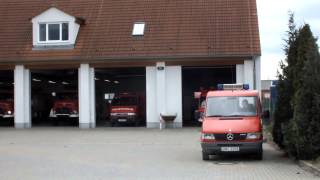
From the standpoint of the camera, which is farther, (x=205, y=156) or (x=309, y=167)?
(x=205, y=156)

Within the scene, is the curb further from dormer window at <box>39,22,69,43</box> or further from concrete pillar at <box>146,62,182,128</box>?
dormer window at <box>39,22,69,43</box>

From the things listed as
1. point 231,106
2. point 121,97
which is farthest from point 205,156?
point 121,97

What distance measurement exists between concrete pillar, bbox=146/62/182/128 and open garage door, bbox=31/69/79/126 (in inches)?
282

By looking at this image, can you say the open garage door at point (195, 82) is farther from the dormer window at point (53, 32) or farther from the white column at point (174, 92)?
the dormer window at point (53, 32)

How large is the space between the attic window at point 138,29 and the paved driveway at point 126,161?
9.38m

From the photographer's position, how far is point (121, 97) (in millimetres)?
42000

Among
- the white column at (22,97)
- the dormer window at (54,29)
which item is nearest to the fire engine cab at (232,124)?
the dormer window at (54,29)

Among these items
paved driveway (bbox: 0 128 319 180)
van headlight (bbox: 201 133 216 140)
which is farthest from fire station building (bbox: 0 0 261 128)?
van headlight (bbox: 201 133 216 140)

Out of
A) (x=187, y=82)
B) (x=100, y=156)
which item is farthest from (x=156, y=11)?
(x=100, y=156)

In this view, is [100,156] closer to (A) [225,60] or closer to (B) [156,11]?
(A) [225,60]

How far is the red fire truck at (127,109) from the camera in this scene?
3994cm

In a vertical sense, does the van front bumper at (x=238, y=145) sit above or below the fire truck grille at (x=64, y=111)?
below

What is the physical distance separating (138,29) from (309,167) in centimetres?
2269

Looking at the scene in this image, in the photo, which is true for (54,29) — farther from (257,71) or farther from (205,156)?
(205,156)
